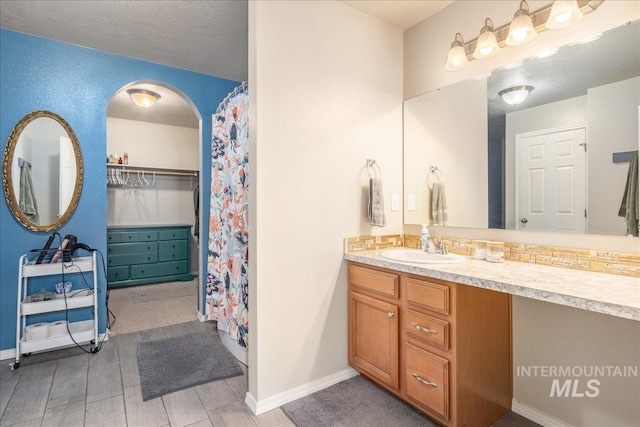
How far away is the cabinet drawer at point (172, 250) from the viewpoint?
504cm

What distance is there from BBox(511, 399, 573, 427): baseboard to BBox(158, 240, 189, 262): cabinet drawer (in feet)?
15.7

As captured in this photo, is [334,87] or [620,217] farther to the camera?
[334,87]

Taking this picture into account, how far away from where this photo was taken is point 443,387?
1.55m

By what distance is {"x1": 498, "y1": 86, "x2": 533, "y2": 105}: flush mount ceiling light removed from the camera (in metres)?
1.82

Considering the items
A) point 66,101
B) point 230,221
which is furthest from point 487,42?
point 66,101

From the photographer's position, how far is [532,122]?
1798mm

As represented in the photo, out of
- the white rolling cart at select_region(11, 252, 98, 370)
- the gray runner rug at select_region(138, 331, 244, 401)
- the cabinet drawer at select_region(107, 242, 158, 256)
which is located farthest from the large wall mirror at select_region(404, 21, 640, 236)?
the cabinet drawer at select_region(107, 242, 158, 256)

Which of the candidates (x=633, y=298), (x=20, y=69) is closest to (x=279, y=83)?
(x=633, y=298)

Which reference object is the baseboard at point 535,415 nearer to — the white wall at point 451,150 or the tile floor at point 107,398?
the tile floor at point 107,398

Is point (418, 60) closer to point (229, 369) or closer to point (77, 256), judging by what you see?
point (229, 369)

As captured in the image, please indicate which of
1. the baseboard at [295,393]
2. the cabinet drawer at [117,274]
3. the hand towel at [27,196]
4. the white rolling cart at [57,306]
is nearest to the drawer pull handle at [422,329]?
the baseboard at [295,393]

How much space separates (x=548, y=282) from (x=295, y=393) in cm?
151

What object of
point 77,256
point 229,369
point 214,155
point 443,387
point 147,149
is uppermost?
point 147,149

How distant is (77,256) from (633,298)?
370cm
